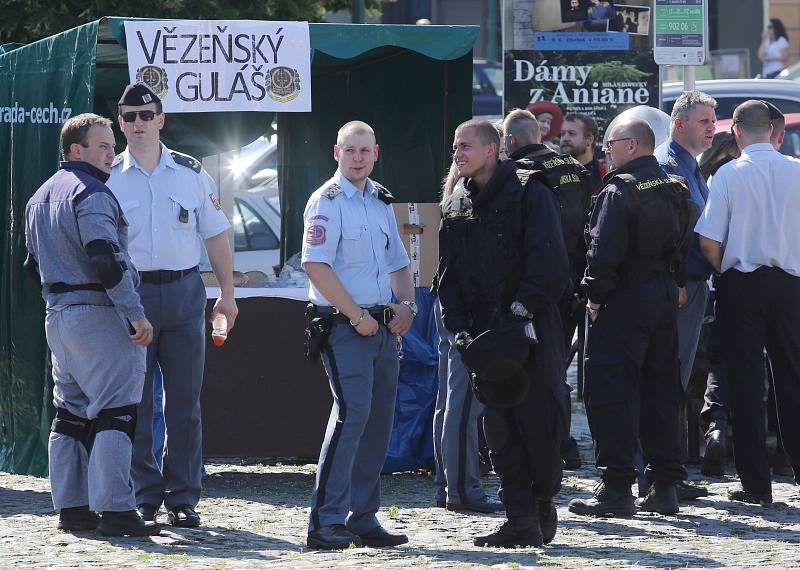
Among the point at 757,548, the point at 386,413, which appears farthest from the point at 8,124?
the point at 757,548

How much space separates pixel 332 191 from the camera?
6605mm

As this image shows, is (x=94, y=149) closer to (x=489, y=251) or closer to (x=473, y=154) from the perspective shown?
(x=473, y=154)

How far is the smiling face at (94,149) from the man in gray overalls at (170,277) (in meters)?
0.25

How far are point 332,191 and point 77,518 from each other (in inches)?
72.9

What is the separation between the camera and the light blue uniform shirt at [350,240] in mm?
6543

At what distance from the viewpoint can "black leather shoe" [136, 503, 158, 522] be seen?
7.12m

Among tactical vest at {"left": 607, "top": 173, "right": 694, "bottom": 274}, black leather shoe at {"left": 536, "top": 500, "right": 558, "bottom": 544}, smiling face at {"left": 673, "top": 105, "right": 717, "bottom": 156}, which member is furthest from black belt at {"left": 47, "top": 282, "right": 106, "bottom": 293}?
smiling face at {"left": 673, "top": 105, "right": 717, "bottom": 156}

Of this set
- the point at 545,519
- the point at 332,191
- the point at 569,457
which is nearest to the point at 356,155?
the point at 332,191

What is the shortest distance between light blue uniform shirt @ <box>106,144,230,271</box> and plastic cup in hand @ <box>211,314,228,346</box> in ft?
0.95

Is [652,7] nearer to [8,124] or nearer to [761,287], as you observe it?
[761,287]

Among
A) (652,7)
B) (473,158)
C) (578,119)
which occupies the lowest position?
(473,158)

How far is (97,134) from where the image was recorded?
6.87 metres

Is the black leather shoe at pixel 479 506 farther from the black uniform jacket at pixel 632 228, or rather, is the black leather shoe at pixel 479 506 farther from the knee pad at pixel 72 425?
the knee pad at pixel 72 425

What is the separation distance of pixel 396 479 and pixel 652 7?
12.6 feet
